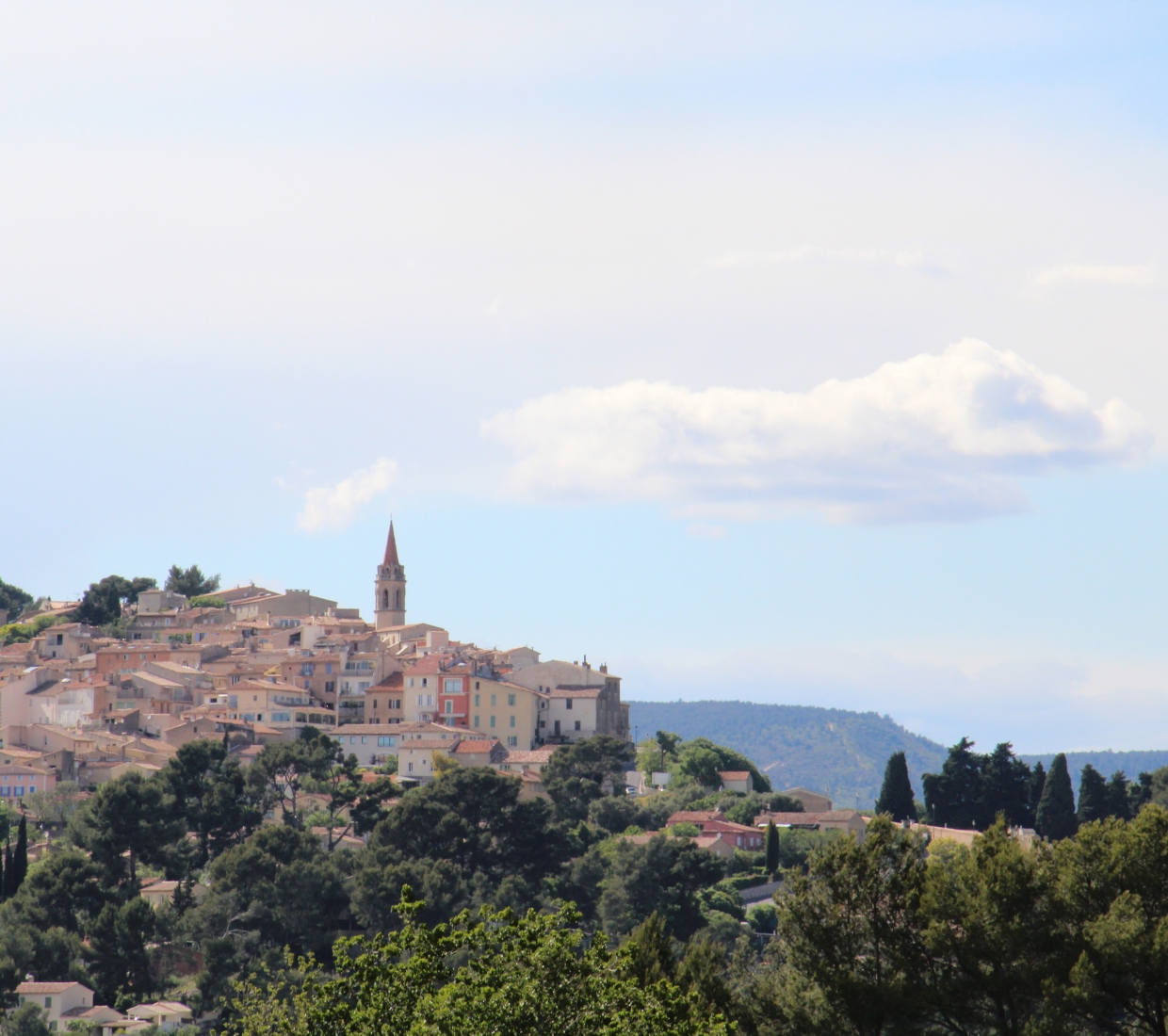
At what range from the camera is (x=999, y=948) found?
38.4 m

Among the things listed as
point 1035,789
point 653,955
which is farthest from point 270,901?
point 1035,789

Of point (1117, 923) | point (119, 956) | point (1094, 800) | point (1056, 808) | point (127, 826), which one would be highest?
point (1094, 800)

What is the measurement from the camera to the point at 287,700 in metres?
109

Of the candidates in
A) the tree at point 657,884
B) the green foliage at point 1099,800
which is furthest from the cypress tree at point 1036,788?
the tree at point 657,884

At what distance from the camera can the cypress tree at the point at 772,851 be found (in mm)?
90287

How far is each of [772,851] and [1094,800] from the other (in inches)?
625

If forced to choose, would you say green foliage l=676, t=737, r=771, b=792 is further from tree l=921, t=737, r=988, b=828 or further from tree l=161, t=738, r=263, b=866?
tree l=161, t=738, r=263, b=866

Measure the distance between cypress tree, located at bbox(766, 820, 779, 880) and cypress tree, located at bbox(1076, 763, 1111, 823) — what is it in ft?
48.1

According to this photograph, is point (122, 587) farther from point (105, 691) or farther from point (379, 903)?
Result: point (379, 903)

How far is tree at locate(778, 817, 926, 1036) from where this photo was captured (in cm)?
3869

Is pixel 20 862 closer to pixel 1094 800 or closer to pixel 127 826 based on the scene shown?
pixel 127 826

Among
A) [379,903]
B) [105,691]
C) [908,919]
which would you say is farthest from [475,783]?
[908,919]

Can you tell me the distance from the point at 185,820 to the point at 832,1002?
177ft

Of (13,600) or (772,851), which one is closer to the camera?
(772,851)
